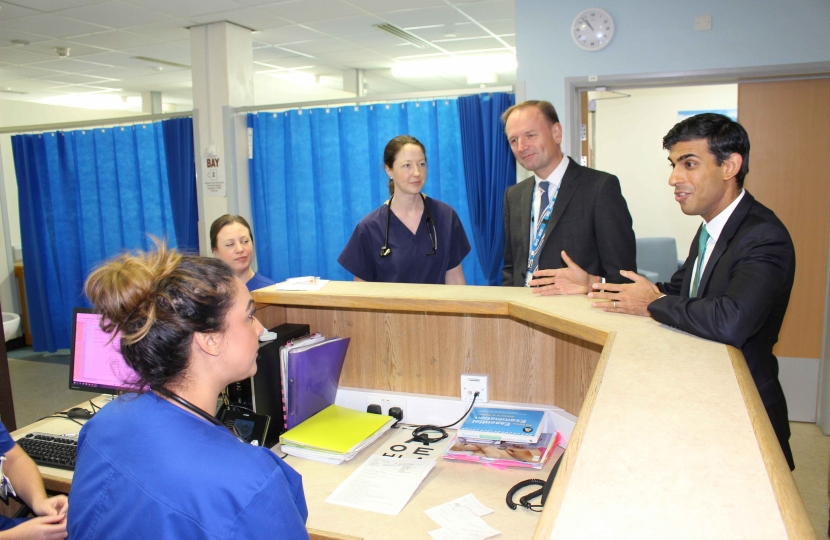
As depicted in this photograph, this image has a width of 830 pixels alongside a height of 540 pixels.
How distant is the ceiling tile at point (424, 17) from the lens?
4.39 meters

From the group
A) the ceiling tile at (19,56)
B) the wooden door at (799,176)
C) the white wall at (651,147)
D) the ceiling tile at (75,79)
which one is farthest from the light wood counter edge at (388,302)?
the ceiling tile at (75,79)

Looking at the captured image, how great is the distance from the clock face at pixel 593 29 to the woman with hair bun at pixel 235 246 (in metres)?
2.18

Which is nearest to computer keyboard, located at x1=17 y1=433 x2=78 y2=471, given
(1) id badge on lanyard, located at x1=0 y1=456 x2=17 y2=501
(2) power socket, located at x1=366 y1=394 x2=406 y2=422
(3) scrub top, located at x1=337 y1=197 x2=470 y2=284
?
(1) id badge on lanyard, located at x1=0 y1=456 x2=17 y2=501

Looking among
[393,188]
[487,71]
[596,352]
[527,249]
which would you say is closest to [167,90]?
[487,71]

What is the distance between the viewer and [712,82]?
11.2 ft

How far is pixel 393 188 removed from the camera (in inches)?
109

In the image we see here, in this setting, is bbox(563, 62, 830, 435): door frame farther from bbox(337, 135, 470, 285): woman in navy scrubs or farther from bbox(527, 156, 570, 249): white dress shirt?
bbox(527, 156, 570, 249): white dress shirt

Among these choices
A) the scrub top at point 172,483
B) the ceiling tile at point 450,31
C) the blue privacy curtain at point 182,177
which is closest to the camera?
the scrub top at point 172,483

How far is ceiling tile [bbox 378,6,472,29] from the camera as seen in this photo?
4391mm

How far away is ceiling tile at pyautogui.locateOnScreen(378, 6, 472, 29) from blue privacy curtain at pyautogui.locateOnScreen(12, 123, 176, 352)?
2.04m

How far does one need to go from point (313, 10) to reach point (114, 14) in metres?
1.36

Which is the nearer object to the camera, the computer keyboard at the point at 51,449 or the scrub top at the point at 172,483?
the scrub top at the point at 172,483

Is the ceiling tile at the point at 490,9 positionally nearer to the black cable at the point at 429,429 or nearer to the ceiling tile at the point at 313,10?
the ceiling tile at the point at 313,10

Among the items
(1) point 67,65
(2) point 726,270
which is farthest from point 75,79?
(2) point 726,270
